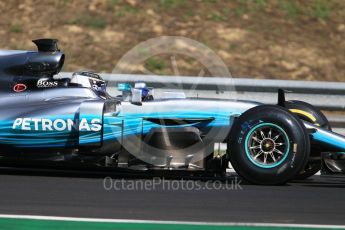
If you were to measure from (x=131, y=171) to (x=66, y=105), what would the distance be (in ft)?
3.77

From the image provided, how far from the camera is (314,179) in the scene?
8.50 metres

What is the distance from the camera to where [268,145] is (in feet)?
24.3

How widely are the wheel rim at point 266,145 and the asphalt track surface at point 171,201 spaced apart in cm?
26

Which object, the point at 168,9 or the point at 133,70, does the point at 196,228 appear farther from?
the point at 168,9

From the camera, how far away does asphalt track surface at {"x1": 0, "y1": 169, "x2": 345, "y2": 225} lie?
18.8 ft

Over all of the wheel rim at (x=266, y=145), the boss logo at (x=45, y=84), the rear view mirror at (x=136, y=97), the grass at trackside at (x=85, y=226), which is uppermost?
the boss logo at (x=45, y=84)

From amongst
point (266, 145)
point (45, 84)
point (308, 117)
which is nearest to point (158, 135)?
point (266, 145)

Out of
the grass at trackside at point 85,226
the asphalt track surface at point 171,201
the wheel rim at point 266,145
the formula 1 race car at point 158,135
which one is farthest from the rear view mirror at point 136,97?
the grass at trackside at point 85,226

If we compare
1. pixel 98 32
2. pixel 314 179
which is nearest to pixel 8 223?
pixel 314 179

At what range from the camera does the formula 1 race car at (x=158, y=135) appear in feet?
24.1

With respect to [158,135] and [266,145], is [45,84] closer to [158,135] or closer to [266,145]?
[158,135]

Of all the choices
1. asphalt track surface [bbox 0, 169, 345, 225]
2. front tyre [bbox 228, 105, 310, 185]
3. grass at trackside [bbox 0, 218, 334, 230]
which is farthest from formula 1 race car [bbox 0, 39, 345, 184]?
grass at trackside [bbox 0, 218, 334, 230]

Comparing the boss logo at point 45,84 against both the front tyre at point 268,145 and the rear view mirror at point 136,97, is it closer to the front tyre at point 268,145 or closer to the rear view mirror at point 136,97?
the rear view mirror at point 136,97

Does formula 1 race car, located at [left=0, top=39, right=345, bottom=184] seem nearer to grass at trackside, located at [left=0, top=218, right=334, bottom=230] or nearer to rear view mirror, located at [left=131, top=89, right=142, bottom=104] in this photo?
rear view mirror, located at [left=131, top=89, right=142, bottom=104]
